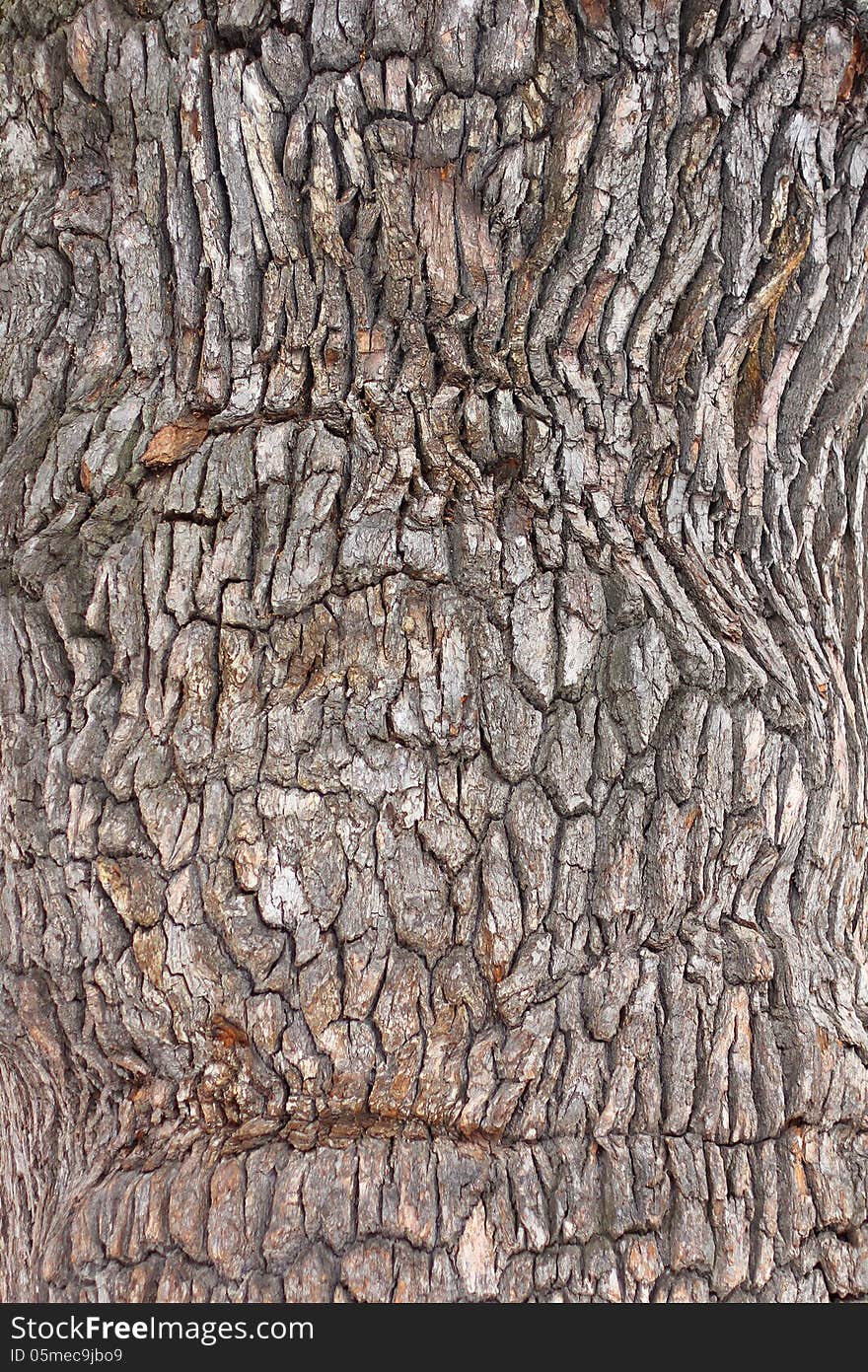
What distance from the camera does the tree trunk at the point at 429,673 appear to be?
176 cm

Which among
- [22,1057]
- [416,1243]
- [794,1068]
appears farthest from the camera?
[22,1057]

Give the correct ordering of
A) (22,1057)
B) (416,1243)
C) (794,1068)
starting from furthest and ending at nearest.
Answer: (22,1057)
(794,1068)
(416,1243)

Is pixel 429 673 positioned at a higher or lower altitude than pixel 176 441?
lower

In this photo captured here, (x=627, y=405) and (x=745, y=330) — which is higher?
(x=745, y=330)

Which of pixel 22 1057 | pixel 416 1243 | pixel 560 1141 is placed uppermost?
pixel 22 1057

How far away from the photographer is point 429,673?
71.1 inches

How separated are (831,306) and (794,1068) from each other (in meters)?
1.34

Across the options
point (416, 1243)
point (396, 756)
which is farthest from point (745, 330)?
point (416, 1243)

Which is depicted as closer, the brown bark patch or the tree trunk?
the tree trunk

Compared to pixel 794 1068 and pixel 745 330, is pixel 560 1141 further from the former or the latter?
pixel 745 330

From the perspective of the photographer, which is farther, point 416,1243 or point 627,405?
point 627,405

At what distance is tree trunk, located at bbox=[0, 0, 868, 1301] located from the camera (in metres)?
1.76

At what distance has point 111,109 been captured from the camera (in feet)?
6.28

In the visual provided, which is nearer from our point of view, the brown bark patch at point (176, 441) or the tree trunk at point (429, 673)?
the tree trunk at point (429, 673)
